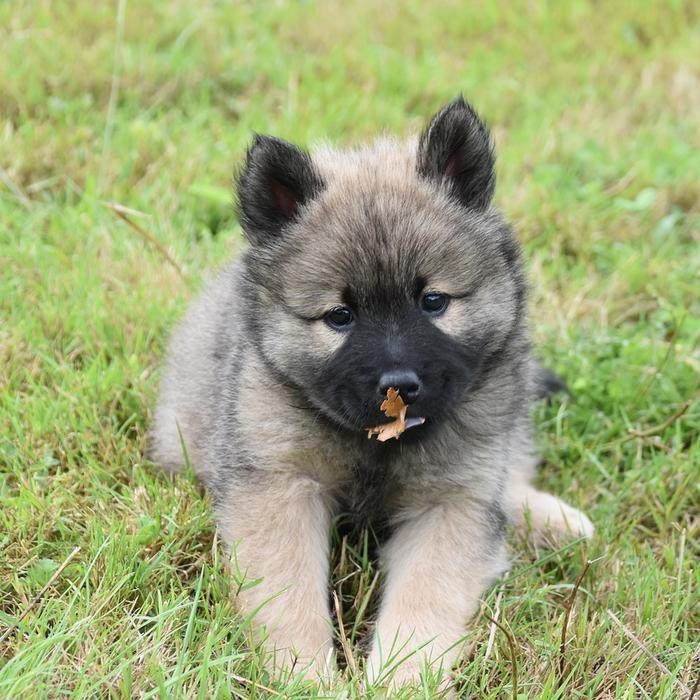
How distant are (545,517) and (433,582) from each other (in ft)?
2.36

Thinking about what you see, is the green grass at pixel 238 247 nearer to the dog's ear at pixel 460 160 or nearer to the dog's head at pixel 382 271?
the dog's head at pixel 382 271

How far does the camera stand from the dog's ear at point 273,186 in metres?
2.87

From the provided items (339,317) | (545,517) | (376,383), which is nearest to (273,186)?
(339,317)

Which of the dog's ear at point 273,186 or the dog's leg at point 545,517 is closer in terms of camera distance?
the dog's ear at point 273,186

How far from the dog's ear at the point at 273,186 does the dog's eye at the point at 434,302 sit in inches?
19.3

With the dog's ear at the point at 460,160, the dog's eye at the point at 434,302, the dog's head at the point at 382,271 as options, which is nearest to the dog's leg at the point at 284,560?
the dog's head at the point at 382,271

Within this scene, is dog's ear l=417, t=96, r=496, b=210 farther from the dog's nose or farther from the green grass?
the green grass

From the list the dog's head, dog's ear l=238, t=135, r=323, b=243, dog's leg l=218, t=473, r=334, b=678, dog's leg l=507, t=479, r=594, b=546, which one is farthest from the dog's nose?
dog's leg l=507, t=479, r=594, b=546

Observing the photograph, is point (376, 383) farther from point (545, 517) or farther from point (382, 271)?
point (545, 517)

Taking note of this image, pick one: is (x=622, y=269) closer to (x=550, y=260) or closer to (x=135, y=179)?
(x=550, y=260)

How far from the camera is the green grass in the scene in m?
2.67

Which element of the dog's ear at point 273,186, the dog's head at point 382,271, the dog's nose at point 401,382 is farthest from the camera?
the dog's ear at point 273,186

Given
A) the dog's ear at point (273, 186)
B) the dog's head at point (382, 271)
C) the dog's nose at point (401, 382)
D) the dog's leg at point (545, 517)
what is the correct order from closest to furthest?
the dog's nose at point (401, 382), the dog's head at point (382, 271), the dog's ear at point (273, 186), the dog's leg at point (545, 517)

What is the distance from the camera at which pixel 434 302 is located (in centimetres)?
276
